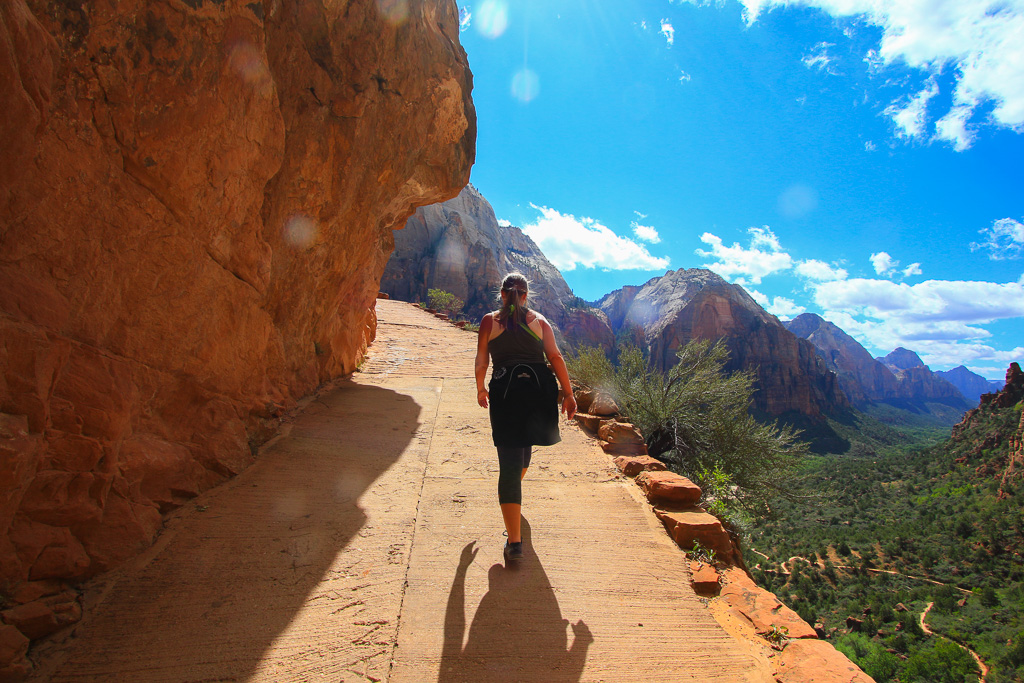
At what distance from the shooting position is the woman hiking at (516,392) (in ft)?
9.04

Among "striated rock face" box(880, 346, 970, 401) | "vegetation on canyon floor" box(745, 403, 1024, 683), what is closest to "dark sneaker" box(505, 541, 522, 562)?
"vegetation on canyon floor" box(745, 403, 1024, 683)

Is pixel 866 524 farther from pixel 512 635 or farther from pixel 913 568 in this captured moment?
pixel 512 635

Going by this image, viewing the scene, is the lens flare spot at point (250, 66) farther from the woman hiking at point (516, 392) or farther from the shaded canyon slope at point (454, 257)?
the shaded canyon slope at point (454, 257)

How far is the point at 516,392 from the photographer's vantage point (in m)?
2.79

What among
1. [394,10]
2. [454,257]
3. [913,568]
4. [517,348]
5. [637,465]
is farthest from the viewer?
[454,257]

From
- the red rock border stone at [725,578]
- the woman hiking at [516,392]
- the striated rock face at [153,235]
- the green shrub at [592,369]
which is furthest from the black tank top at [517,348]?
the green shrub at [592,369]

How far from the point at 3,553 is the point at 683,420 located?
6353 millimetres

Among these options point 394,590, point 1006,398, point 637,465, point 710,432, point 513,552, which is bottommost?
point 394,590

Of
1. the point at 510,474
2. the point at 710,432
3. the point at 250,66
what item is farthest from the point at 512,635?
the point at 710,432

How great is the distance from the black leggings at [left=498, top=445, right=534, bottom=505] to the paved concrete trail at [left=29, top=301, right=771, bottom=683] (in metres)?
0.45

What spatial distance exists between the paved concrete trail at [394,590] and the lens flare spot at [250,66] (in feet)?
10.4

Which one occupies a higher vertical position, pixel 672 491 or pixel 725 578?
pixel 672 491

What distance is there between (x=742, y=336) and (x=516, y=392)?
9039 centimetres

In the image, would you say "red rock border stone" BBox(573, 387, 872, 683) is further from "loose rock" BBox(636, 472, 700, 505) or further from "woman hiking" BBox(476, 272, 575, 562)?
"woman hiking" BBox(476, 272, 575, 562)
